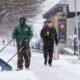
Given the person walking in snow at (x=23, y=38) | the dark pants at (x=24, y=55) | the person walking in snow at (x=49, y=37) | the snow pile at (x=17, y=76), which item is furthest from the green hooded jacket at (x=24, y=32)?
the snow pile at (x=17, y=76)

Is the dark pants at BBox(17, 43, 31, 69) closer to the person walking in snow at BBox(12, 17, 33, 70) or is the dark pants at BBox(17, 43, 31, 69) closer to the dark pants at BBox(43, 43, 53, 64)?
the person walking in snow at BBox(12, 17, 33, 70)

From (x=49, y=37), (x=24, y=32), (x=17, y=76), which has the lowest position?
(x=17, y=76)

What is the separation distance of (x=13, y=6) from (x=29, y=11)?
5762 millimetres

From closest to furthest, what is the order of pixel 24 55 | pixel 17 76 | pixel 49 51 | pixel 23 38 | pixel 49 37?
pixel 17 76
pixel 23 38
pixel 24 55
pixel 49 37
pixel 49 51

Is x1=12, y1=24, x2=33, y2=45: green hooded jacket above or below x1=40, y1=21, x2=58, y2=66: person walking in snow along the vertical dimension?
above

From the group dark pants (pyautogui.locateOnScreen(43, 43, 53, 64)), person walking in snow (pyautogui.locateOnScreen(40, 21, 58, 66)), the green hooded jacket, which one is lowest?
dark pants (pyautogui.locateOnScreen(43, 43, 53, 64))

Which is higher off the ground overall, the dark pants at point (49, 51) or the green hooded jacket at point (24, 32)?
the green hooded jacket at point (24, 32)

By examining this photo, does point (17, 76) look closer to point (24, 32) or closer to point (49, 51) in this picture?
point (24, 32)

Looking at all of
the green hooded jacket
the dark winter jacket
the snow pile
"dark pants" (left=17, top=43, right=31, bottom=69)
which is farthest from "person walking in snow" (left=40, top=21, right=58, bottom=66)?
the snow pile

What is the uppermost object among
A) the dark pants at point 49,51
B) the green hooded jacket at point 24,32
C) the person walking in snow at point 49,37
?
the green hooded jacket at point 24,32

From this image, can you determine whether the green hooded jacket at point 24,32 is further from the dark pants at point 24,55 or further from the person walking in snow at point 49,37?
the person walking in snow at point 49,37

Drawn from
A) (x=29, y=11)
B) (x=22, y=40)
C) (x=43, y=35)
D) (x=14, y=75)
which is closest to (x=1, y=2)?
(x=29, y=11)

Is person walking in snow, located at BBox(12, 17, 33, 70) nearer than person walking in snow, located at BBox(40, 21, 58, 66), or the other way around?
person walking in snow, located at BBox(12, 17, 33, 70)

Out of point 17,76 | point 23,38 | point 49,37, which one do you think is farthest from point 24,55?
point 17,76
